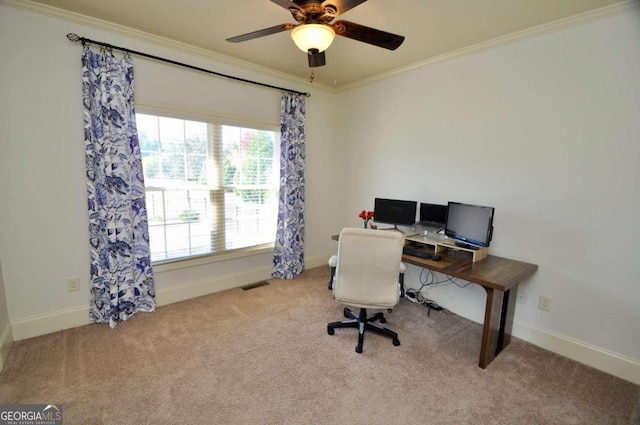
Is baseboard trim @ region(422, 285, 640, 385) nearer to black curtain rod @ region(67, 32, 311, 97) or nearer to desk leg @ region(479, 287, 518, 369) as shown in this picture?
desk leg @ region(479, 287, 518, 369)

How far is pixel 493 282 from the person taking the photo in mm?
2088

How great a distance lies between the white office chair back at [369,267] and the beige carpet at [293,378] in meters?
0.46

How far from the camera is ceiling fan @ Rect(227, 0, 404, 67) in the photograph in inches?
66.3

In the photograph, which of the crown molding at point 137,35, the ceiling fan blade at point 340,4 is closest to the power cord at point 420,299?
the ceiling fan blade at point 340,4

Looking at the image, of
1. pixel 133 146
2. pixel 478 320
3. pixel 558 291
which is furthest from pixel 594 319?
pixel 133 146

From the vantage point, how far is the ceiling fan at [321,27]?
1.68 meters

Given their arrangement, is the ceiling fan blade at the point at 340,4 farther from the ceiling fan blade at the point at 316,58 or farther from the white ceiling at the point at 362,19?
the white ceiling at the point at 362,19

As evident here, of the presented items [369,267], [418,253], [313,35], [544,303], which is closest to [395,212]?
[418,253]

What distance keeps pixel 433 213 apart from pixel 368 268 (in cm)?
124

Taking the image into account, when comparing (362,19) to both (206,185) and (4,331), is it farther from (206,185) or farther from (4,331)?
(4,331)

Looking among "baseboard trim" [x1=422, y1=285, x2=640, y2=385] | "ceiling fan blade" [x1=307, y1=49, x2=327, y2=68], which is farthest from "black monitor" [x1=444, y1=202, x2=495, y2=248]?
"ceiling fan blade" [x1=307, y1=49, x2=327, y2=68]

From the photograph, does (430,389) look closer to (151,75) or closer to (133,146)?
(133,146)

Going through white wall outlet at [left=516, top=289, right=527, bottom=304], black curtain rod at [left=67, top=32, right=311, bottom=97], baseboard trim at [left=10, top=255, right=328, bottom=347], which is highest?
black curtain rod at [left=67, top=32, right=311, bottom=97]

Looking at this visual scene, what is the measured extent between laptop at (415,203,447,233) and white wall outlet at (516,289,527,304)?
0.88m
